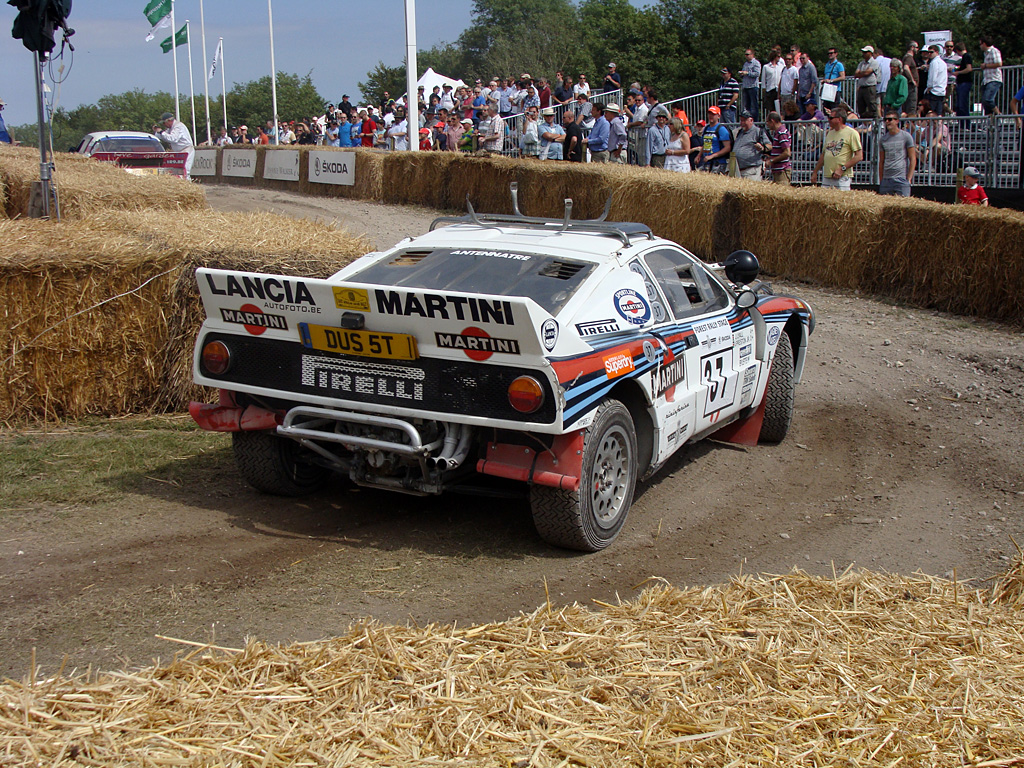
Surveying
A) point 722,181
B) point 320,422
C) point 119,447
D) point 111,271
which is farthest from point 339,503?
point 722,181

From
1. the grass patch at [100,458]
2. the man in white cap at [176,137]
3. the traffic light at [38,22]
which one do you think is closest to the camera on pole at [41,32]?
the traffic light at [38,22]

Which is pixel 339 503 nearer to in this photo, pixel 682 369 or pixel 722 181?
pixel 682 369

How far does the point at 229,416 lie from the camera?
17.9 feet

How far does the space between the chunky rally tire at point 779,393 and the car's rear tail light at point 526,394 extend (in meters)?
3.22

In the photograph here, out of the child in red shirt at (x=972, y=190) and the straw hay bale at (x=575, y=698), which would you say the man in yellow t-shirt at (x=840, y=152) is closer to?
the child in red shirt at (x=972, y=190)

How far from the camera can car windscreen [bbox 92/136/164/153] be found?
23844 millimetres

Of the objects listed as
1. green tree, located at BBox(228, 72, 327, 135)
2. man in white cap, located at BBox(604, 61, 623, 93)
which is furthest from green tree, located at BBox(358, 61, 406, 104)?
man in white cap, located at BBox(604, 61, 623, 93)

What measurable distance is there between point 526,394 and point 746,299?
104 inches

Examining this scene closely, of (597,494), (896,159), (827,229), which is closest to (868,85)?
(896,159)

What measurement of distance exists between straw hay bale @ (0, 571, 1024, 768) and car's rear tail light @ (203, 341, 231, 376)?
192cm

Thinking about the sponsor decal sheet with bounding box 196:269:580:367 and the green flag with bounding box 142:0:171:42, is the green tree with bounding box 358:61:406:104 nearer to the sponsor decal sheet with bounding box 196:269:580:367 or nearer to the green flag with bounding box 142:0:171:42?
the green flag with bounding box 142:0:171:42

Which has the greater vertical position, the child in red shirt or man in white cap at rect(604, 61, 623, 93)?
man in white cap at rect(604, 61, 623, 93)

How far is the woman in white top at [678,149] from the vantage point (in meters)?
17.7

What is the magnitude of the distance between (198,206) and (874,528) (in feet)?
33.2
